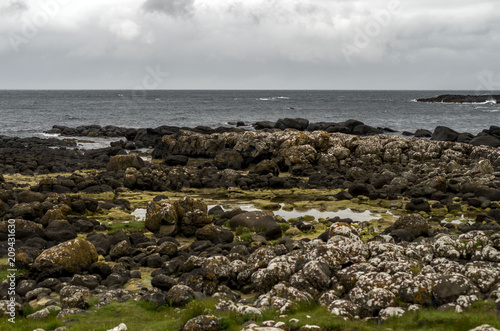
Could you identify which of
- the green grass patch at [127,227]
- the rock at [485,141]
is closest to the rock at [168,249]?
the green grass patch at [127,227]

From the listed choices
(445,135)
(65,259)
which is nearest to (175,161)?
(65,259)

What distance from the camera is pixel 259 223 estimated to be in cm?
2119

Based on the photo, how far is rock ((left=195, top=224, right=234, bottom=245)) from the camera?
19.7 metres

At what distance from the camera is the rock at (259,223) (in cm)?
2000

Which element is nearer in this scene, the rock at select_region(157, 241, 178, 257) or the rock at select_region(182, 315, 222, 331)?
the rock at select_region(182, 315, 222, 331)

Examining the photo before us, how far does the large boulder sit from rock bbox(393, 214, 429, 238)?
1254cm

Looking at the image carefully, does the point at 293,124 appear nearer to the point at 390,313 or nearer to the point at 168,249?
the point at 168,249

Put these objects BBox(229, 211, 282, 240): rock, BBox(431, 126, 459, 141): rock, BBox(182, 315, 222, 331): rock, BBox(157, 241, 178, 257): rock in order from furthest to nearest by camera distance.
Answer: BBox(431, 126, 459, 141): rock < BBox(229, 211, 282, 240): rock < BBox(157, 241, 178, 257): rock < BBox(182, 315, 222, 331): rock

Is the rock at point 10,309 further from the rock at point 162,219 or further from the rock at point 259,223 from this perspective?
the rock at point 259,223

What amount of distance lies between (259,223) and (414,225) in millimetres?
6768

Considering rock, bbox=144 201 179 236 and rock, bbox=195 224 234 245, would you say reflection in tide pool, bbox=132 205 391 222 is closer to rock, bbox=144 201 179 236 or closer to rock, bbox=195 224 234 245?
rock, bbox=144 201 179 236

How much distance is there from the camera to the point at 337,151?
40688 mm

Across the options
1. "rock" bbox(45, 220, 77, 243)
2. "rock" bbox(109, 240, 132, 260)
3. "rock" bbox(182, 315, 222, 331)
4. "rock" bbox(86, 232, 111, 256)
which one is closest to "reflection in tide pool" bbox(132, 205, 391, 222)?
"rock" bbox(45, 220, 77, 243)

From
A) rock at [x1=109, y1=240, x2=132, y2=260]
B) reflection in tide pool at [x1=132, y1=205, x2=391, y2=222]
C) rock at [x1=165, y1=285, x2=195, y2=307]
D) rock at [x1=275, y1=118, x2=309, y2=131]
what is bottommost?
reflection in tide pool at [x1=132, y1=205, x2=391, y2=222]
